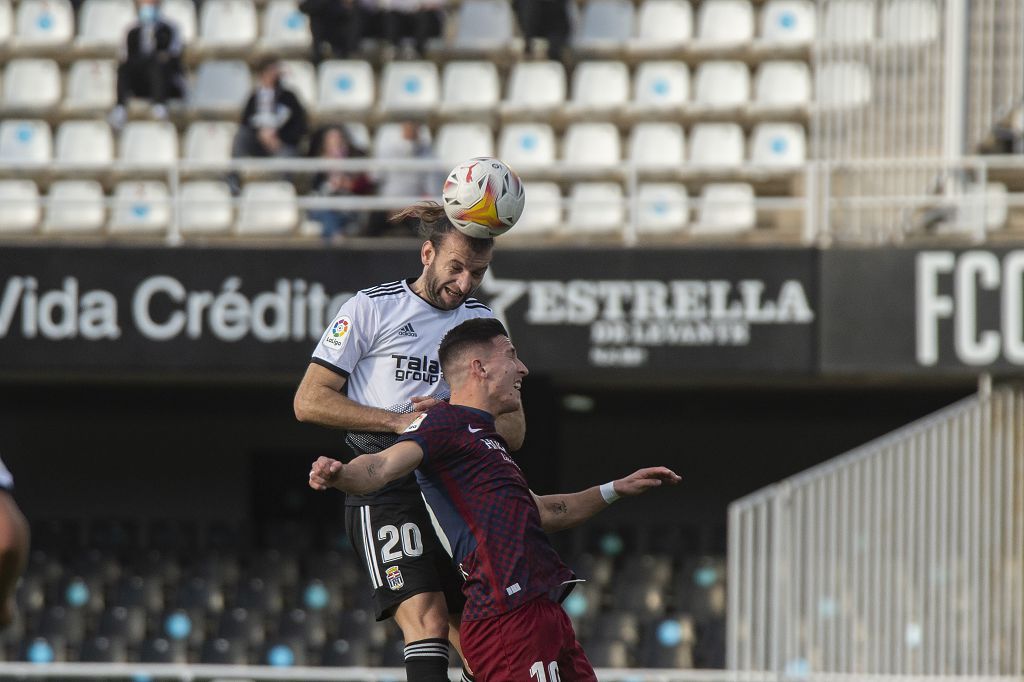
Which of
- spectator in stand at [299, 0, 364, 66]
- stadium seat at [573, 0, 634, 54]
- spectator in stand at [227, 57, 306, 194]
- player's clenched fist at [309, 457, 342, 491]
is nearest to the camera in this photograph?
player's clenched fist at [309, 457, 342, 491]

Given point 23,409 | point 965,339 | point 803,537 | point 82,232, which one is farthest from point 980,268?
point 23,409

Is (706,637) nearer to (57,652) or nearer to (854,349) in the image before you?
(854,349)

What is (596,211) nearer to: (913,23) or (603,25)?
(603,25)

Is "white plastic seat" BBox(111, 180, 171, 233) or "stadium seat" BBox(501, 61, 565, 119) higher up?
"stadium seat" BBox(501, 61, 565, 119)

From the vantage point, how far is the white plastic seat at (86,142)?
1608cm

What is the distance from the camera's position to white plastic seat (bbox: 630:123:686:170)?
606 inches

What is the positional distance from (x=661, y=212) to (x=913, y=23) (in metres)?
2.63

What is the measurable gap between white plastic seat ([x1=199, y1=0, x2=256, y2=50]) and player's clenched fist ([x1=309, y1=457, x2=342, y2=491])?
12.8 m

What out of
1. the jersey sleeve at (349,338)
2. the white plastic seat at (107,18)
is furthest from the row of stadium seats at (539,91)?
the jersey sleeve at (349,338)

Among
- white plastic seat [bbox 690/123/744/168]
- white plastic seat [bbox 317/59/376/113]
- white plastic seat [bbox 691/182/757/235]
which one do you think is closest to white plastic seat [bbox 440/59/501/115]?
white plastic seat [bbox 317/59/376/113]

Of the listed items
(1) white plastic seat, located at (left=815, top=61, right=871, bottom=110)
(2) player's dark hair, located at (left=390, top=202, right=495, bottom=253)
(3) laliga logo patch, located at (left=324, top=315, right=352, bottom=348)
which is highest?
(1) white plastic seat, located at (left=815, top=61, right=871, bottom=110)

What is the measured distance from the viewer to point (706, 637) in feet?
45.3

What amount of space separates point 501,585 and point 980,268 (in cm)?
815

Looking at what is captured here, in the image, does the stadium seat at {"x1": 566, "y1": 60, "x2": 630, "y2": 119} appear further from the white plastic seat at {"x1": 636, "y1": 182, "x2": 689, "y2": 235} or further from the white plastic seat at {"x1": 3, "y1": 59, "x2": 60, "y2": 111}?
the white plastic seat at {"x1": 3, "y1": 59, "x2": 60, "y2": 111}
